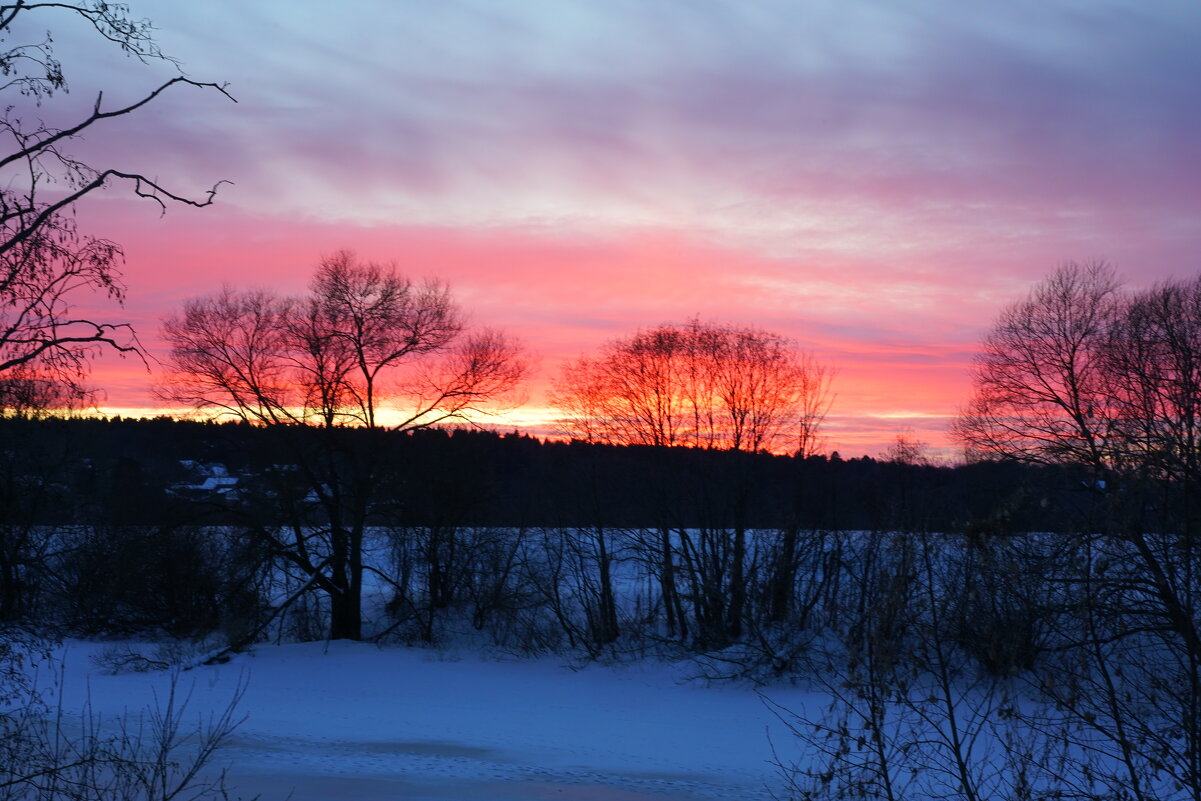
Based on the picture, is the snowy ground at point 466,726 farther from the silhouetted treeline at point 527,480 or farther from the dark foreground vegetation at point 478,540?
the silhouetted treeline at point 527,480

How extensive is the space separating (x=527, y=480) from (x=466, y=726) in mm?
14809

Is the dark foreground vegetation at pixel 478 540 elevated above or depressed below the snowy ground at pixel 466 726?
above

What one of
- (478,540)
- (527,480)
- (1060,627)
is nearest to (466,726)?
(478,540)

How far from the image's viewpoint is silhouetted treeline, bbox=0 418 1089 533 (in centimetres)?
3166

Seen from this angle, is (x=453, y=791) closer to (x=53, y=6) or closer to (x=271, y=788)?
(x=271, y=788)

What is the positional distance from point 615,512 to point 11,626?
20.1 meters

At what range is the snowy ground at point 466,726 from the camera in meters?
18.7

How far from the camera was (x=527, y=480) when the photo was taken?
38781mm

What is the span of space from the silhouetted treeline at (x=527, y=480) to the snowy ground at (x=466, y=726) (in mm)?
5544

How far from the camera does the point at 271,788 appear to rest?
17.4 metres

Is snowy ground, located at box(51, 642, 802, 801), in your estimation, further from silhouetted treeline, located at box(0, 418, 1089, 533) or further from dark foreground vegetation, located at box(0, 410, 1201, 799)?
silhouetted treeline, located at box(0, 418, 1089, 533)

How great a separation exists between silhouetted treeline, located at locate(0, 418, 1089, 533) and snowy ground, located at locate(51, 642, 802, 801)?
5.54 metres

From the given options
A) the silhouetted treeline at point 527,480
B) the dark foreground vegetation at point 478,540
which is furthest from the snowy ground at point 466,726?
the silhouetted treeline at point 527,480

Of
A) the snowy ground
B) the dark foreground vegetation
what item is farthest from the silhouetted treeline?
the snowy ground
